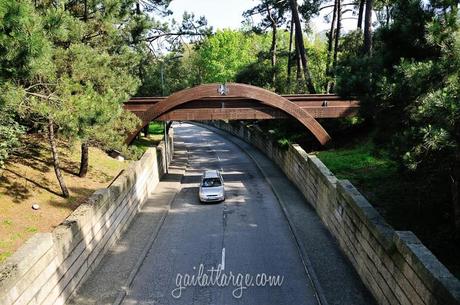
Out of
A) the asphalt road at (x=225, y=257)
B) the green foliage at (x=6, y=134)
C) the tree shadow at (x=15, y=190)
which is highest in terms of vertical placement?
the green foliage at (x=6, y=134)

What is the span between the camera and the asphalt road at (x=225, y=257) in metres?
11.3

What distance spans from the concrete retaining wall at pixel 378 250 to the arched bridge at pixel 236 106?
17.8 feet

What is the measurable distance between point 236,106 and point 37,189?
12.3 meters

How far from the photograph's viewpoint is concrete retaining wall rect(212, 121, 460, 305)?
288 inches

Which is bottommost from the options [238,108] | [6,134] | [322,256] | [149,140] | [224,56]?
[322,256]

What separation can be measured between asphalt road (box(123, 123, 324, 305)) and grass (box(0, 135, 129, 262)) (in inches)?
167

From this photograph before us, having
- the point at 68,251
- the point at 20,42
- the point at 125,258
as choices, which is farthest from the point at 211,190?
the point at 20,42

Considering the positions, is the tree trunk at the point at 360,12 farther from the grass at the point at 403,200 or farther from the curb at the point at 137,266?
the curb at the point at 137,266

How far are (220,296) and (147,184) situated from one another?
1237 cm

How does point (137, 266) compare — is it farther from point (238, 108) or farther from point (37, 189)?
point (238, 108)

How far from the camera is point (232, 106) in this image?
947 inches

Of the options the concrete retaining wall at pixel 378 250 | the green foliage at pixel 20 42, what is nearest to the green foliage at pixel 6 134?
the green foliage at pixel 20 42

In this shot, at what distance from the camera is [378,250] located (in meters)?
10.1

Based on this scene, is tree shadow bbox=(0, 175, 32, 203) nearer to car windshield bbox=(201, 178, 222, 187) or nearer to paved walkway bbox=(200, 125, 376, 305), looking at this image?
Result: car windshield bbox=(201, 178, 222, 187)
